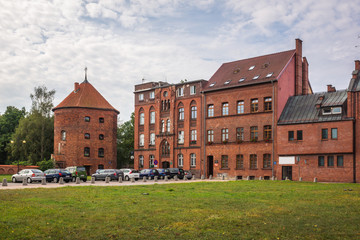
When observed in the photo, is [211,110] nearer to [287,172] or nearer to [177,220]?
[287,172]

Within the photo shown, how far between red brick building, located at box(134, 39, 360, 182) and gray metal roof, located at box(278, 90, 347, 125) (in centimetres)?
11

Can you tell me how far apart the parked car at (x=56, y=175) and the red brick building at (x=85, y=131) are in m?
25.3

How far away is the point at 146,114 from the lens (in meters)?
64.8

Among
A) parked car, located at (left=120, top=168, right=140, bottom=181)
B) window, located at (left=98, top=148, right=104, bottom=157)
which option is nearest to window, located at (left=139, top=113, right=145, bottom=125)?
window, located at (left=98, top=148, right=104, bottom=157)

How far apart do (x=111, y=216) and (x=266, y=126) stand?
128 ft

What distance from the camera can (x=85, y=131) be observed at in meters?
67.8

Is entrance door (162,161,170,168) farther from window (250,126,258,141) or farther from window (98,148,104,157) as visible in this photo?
window (250,126,258,141)

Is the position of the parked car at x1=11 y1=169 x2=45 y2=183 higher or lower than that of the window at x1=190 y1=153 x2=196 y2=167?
lower

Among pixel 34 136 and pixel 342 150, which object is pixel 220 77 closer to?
pixel 342 150

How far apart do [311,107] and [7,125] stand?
2550 inches

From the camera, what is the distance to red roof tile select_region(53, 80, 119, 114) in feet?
224

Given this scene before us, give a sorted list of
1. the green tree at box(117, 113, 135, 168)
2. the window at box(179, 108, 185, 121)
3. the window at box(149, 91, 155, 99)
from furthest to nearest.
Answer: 1. the green tree at box(117, 113, 135, 168)
2. the window at box(149, 91, 155, 99)
3. the window at box(179, 108, 185, 121)

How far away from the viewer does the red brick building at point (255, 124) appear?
4309 centimetres

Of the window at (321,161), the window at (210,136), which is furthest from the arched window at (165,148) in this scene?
the window at (321,161)
